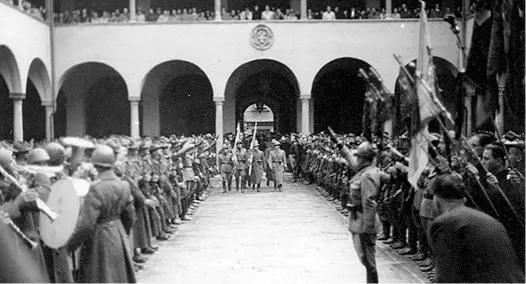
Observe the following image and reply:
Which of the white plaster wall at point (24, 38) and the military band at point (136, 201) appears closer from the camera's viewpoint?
the military band at point (136, 201)

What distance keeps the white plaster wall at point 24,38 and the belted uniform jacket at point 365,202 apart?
1704 centimetres

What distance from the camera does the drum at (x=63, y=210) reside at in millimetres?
5648

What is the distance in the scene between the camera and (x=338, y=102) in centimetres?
3209

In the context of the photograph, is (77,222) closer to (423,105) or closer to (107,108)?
(423,105)

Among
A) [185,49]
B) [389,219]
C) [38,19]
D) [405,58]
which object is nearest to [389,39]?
[405,58]

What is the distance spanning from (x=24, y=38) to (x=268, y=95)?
1395 centimetres

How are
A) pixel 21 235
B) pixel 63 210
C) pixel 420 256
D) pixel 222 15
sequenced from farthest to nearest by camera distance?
pixel 222 15, pixel 420 256, pixel 63 210, pixel 21 235

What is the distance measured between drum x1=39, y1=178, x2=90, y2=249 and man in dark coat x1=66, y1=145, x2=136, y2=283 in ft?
0.58

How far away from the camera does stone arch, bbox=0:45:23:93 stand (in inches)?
878

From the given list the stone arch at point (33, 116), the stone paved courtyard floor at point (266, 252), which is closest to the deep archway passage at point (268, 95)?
the stone arch at point (33, 116)

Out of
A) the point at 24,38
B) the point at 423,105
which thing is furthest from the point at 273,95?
the point at 423,105

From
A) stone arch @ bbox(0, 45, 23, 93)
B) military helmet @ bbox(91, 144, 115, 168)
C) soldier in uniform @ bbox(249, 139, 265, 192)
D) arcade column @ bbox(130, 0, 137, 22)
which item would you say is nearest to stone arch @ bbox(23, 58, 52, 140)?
stone arch @ bbox(0, 45, 23, 93)

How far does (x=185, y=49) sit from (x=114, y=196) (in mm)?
20485

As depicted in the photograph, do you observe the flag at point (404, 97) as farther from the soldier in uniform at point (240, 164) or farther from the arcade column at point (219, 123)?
the arcade column at point (219, 123)
